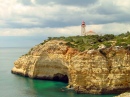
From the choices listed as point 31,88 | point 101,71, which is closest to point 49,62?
point 31,88

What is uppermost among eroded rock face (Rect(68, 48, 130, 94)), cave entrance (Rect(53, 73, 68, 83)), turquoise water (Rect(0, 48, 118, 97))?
eroded rock face (Rect(68, 48, 130, 94))

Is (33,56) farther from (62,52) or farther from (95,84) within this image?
(95,84)

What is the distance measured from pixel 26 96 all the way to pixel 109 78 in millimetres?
14049

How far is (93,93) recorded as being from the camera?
4628 centimetres

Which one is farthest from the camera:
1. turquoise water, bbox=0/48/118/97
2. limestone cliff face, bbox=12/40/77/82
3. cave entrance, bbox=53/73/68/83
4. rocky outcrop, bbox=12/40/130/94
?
cave entrance, bbox=53/73/68/83

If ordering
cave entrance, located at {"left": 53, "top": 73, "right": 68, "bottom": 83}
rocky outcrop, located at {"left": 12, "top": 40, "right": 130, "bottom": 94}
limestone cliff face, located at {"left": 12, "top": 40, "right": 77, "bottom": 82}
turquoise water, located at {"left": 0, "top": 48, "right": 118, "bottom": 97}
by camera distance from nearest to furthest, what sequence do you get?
rocky outcrop, located at {"left": 12, "top": 40, "right": 130, "bottom": 94} < turquoise water, located at {"left": 0, "top": 48, "right": 118, "bottom": 97} < limestone cliff face, located at {"left": 12, "top": 40, "right": 77, "bottom": 82} < cave entrance, located at {"left": 53, "top": 73, "right": 68, "bottom": 83}

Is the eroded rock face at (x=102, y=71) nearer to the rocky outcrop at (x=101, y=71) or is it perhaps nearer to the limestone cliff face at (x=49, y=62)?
the rocky outcrop at (x=101, y=71)

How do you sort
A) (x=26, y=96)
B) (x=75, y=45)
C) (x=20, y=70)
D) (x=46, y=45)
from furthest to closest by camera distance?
1. (x=20, y=70)
2. (x=46, y=45)
3. (x=75, y=45)
4. (x=26, y=96)

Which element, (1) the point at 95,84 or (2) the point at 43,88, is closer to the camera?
(1) the point at 95,84

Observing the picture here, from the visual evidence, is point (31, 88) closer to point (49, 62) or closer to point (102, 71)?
point (49, 62)

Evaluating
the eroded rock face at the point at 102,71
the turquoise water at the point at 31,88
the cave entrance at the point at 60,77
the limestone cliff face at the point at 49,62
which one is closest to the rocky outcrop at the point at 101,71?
the eroded rock face at the point at 102,71

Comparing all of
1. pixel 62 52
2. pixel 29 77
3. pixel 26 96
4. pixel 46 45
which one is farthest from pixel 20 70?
pixel 26 96

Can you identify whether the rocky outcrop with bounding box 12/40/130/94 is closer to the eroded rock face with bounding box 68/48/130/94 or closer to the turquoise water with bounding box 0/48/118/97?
the eroded rock face with bounding box 68/48/130/94

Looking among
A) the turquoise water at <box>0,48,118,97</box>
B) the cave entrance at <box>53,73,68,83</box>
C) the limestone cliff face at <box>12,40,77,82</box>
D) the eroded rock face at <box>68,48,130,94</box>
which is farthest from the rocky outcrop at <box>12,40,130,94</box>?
the cave entrance at <box>53,73,68,83</box>
